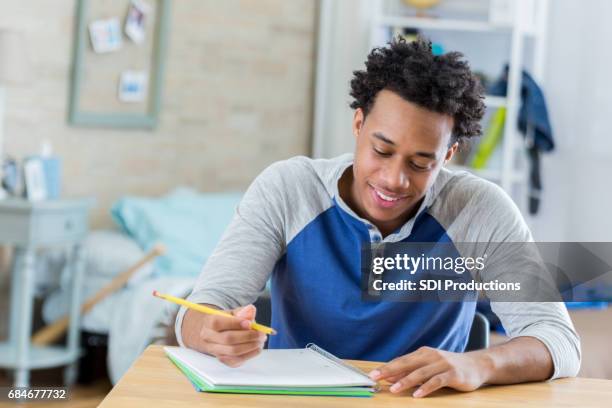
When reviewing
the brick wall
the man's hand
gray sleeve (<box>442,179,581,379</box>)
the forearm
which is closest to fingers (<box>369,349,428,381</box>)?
the man's hand

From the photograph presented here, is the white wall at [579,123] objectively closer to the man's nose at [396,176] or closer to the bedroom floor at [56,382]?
the bedroom floor at [56,382]

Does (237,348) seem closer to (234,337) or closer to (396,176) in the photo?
(234,337)

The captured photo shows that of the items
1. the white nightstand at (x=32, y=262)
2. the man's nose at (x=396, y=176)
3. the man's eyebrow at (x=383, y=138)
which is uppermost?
the man's eyebrow at (x=383, y=138)

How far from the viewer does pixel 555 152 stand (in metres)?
4.56

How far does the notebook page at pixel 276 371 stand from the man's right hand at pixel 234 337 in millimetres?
19

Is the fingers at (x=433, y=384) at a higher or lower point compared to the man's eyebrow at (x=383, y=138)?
lower

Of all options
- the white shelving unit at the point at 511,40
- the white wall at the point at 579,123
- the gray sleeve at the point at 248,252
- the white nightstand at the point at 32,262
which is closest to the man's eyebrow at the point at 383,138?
the gray sleeve at the point at 248,252

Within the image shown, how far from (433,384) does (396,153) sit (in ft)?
1.38

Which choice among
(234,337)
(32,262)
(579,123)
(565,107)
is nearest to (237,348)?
(234,337)

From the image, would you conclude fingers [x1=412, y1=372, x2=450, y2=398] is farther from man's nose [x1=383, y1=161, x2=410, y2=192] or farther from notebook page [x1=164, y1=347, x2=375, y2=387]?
man's nose [x1=383, y1=161, x2=410, y2=192]

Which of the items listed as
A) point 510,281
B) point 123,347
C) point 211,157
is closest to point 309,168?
point 510,281

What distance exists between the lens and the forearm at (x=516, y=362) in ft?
4.65

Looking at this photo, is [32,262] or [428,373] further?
[32,262]

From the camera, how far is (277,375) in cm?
133
